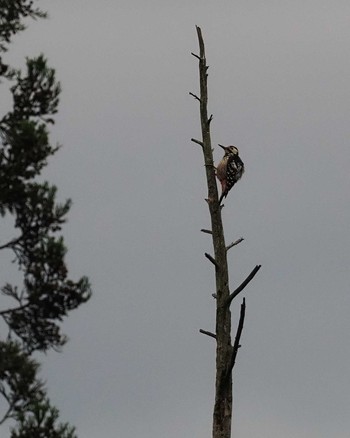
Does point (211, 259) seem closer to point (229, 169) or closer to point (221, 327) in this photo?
point (221, 327)

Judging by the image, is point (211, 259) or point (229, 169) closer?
point (211, 259)

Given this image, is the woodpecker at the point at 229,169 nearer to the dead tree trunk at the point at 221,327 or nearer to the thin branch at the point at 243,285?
the dead tree trunk at the point at 221,327

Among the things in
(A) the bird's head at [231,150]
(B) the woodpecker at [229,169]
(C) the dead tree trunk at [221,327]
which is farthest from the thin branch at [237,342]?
(A) the bird's head at [231,150]

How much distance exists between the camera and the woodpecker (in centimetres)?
3309

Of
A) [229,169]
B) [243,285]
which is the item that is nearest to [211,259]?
[243,285]

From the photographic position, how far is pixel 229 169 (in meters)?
34.2

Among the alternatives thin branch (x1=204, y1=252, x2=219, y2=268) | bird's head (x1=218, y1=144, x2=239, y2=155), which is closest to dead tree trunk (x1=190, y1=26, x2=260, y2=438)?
thin branch (x1=204, y1=252, x2=219, y2=268)

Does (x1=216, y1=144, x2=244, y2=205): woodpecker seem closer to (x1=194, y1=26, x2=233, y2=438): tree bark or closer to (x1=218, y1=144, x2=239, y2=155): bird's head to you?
(x1=218, y1=144, x2=239, y2=155): bird's head

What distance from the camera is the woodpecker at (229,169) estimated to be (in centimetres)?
3309

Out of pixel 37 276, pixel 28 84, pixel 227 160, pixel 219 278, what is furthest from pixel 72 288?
pixel 227 160

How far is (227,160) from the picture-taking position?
34.6 m

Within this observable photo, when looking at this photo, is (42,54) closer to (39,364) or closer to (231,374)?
(39,364)

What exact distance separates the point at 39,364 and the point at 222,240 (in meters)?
6.23

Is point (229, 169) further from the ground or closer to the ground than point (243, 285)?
further from the ground
